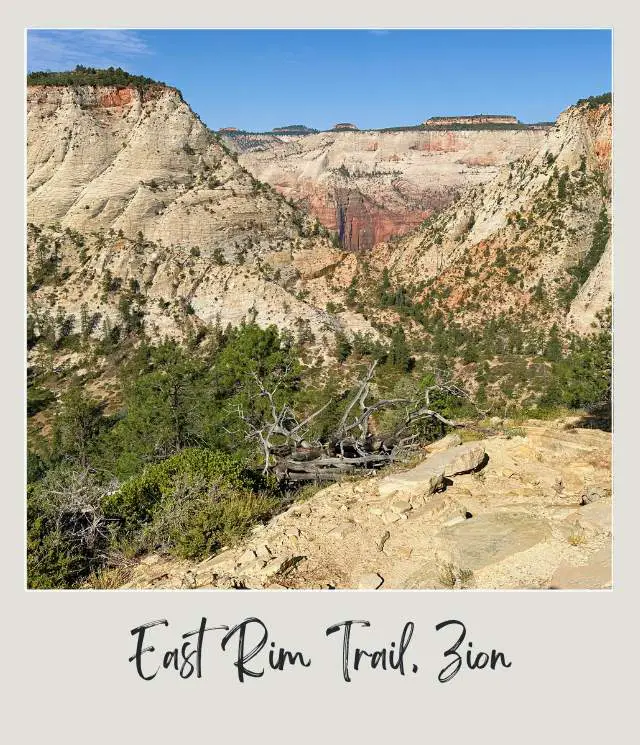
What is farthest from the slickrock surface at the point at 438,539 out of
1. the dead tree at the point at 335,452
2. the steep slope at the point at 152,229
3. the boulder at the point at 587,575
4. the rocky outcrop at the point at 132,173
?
the rocky outcrop at the point at 132,173

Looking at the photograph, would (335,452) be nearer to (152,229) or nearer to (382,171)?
(152,229)

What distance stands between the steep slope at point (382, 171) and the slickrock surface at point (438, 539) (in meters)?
93.8

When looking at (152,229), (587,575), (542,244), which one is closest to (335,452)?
(587,575)

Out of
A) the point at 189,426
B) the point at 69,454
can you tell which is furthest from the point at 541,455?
the point at 69,454

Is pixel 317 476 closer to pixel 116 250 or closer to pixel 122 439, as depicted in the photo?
pixel 122 439

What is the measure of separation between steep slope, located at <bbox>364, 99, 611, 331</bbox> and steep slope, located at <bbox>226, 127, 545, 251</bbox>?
180 feet

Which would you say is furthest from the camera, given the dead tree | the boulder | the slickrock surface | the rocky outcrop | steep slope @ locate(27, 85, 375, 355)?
the rocky outcrop

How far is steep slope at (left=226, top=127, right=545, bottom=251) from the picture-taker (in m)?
105

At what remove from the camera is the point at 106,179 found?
40.7 metres

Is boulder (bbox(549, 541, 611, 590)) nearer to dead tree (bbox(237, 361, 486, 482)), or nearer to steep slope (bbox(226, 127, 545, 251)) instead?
dead tree (bbox(237, 361, 486, 482))

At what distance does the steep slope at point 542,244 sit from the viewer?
131 ft

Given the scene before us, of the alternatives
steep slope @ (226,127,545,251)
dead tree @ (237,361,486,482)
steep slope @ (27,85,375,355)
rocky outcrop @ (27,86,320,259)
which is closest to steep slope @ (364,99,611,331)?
steep slope @ (27,85,375,355)

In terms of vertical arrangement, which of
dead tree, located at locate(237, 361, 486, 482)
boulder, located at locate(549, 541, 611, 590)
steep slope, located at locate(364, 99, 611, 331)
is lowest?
boulder, located at locate(549, 541, 611, 590)

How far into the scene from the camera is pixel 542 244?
1677 inches
